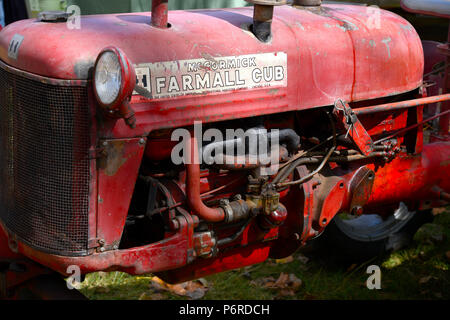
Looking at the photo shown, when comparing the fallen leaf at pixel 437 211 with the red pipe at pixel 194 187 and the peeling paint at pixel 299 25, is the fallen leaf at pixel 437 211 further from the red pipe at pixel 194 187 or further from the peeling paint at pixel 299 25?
the red pipe at pixel 194 187

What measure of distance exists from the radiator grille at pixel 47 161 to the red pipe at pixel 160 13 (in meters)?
0.42

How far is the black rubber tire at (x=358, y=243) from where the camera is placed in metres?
3.76

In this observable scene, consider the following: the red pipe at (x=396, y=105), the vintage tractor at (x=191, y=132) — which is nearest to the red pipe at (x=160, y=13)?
the vintage tractor at (x=191, y=132)

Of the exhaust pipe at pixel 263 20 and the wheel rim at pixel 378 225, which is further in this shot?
the wheel rim at pixel 378 225

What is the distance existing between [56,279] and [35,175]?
0.65 m

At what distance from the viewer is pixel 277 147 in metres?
2.45

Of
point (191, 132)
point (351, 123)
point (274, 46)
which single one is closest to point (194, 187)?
point (191, 132)

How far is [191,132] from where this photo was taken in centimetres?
225

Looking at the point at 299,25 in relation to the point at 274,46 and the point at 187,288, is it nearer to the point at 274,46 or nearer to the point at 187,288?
the point at 274,46

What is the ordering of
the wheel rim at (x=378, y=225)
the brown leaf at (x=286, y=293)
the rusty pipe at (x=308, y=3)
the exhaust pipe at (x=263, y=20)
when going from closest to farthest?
the exhaust pipe at (x=263, y=20), the rusty pipe at (x=308, y=3), the brown leaf at (x=286, y=293), the wheel rim at (x=378, y=225)

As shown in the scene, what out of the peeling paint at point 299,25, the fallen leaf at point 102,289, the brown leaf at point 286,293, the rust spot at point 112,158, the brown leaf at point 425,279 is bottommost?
the brown leaf at point 286,293

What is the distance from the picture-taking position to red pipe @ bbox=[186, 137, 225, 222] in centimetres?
220

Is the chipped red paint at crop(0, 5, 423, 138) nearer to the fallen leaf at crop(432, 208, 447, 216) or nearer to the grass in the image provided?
the grass

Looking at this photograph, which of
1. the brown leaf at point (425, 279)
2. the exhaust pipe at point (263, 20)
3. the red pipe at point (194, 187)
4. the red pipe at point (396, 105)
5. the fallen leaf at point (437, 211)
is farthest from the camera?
the fallen leaf at point (437, 211)
